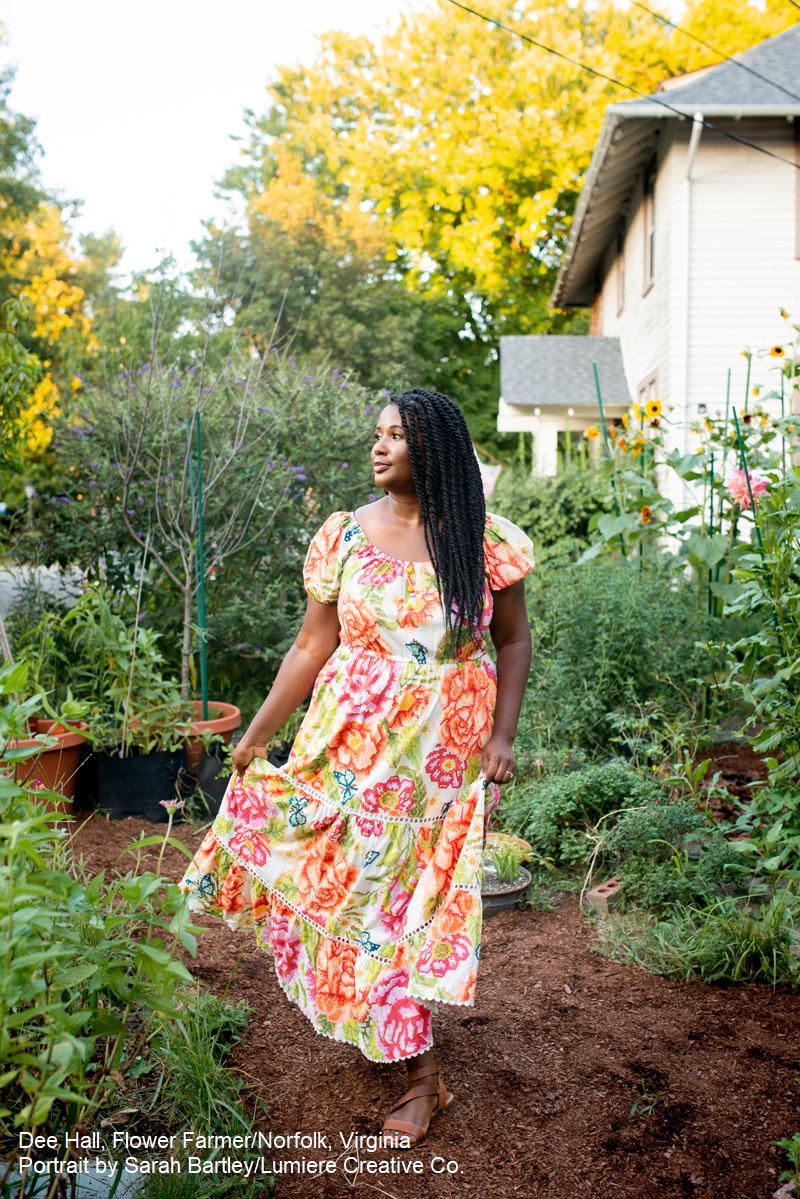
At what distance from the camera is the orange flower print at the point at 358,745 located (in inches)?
91.2

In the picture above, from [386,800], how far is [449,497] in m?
0.75

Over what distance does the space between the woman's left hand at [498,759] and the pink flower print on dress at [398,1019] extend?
1.62ft

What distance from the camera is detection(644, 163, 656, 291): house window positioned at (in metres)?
12.9

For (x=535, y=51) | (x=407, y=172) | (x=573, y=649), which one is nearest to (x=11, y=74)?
(x=407, y=172)

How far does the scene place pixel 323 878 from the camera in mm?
2371

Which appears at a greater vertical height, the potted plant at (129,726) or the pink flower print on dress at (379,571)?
the pink flower print on dress at (379,571)

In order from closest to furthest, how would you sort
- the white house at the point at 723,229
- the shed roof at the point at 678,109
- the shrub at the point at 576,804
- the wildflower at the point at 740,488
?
1. the shrub at the point at 576,804
2. the wildflower at the point at 740,488
3. the shed roof at the point at 678,109
4. the white house at the point at 723,229

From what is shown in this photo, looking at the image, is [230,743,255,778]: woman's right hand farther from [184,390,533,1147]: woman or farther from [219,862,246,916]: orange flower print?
[219,862,246,916]: orange flower print

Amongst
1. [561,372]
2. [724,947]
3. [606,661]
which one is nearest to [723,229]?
[561,372]

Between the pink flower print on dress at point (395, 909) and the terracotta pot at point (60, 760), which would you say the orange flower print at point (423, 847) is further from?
the terracotta pot at point (60, 760)

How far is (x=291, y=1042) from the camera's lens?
8.99 feet

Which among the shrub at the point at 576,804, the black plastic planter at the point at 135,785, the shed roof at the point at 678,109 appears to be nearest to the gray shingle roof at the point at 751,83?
the shed roof at the point at 678,109

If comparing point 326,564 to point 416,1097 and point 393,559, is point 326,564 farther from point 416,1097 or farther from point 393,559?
point 416,1097

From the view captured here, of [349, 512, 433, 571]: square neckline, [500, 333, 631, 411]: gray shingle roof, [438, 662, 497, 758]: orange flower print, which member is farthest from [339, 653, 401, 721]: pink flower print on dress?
[500, 333, 631, 411]: gray shingle roof
